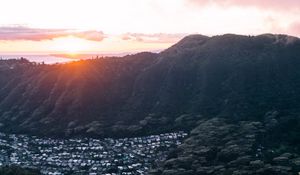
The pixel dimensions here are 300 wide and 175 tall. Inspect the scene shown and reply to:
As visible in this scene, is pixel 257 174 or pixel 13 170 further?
pixel 257 174

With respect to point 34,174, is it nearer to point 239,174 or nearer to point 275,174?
point 239,174

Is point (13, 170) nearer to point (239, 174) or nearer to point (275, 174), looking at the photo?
point (239, 174)

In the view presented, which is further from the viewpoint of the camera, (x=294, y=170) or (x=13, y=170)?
(x=294, y=170)

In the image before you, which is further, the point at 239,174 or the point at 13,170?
the point at 239,174

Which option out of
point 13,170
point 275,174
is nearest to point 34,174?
point 13,170

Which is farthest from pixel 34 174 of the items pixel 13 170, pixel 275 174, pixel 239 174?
pixel 275 174

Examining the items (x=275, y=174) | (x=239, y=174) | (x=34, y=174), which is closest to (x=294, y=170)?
(x=275, y=174)

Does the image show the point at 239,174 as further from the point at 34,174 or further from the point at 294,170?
the point at 34,174

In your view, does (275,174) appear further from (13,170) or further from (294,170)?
(13,170)
